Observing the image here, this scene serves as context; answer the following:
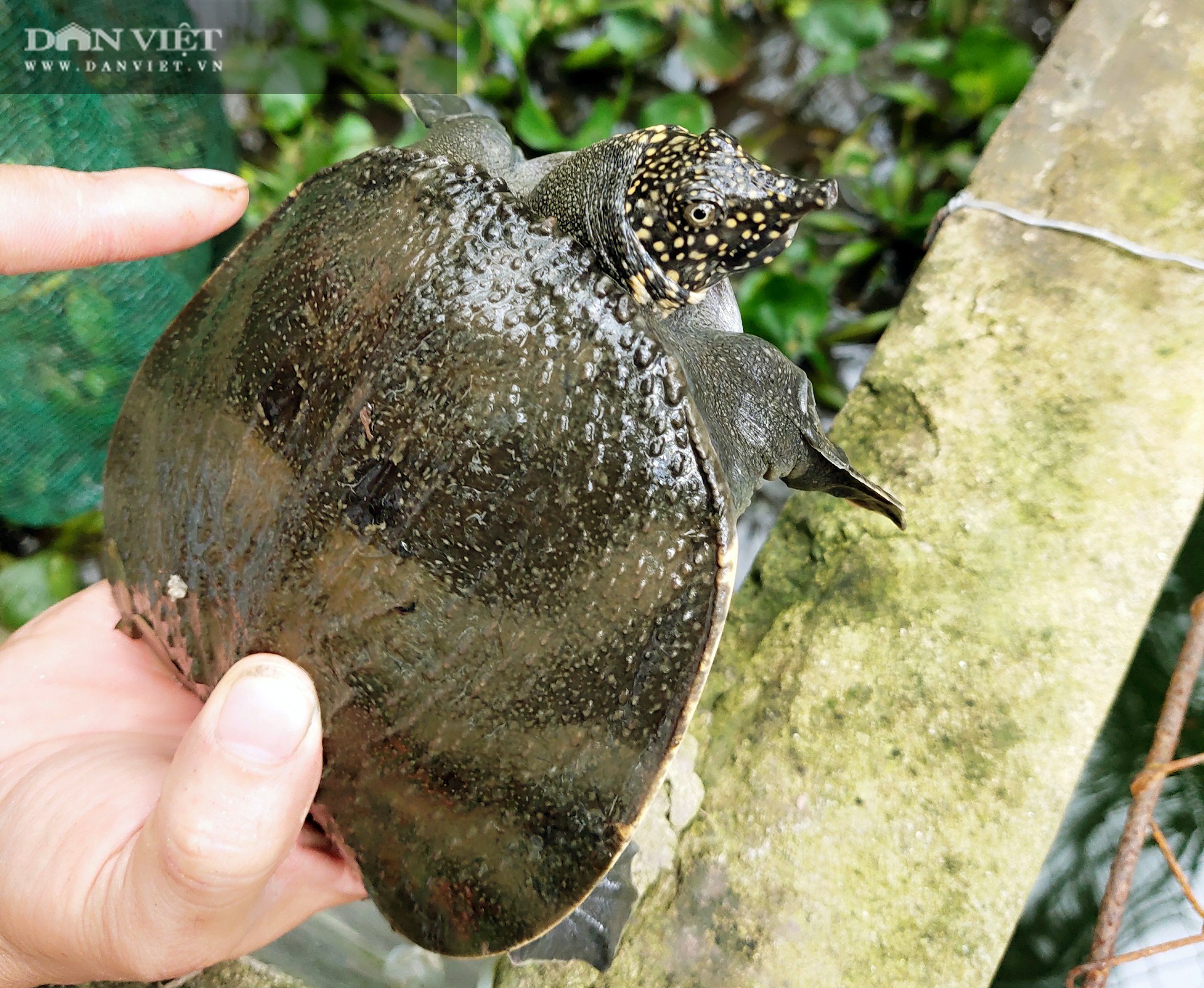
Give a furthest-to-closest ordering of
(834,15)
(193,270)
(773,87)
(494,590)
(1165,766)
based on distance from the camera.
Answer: (773,87) < (834,15) < (193,270) < (1165,766) < (494,590)

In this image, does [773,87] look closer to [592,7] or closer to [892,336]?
[592,7]

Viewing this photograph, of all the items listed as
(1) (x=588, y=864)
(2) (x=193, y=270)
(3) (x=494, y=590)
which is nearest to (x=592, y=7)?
(2) (x=193, y=270)

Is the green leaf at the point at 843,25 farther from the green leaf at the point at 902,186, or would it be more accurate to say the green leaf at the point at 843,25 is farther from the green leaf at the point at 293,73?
the green leaf at the point at 293,73

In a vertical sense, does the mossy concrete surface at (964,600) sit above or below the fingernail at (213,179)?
below

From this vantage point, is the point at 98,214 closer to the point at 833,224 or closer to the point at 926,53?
the point at 833,224

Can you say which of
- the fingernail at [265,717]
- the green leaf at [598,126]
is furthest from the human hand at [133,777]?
the green leaf at [598,126]

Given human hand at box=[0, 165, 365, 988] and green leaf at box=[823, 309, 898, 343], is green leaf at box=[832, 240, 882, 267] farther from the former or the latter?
human hand at box=[0, 165, 365, 988]

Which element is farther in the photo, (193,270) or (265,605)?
(193,270)
